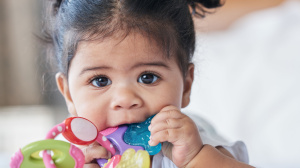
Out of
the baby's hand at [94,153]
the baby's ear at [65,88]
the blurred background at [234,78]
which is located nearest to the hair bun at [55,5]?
the baby's ear at [65,88]

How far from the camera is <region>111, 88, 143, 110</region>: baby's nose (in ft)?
2.64

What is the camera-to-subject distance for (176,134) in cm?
79

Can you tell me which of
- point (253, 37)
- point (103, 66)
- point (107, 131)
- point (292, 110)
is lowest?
point (292, 110)

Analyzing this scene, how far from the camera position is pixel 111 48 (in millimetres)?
827

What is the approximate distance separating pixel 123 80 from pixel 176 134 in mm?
151

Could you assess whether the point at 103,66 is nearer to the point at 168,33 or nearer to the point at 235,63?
the point at 168,33

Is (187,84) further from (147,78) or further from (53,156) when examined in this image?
(53,156)

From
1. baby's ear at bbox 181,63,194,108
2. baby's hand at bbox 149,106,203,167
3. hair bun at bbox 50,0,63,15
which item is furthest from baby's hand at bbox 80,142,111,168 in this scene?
hair bun at bbox 50,0,63,15

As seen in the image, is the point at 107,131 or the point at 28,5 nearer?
the point at 107,131

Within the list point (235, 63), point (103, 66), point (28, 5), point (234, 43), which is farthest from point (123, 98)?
point (28, 5)

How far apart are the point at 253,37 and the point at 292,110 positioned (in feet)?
1.74

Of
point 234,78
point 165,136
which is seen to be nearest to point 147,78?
point 165,136

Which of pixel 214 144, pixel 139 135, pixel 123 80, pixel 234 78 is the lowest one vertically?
pixel 234 78

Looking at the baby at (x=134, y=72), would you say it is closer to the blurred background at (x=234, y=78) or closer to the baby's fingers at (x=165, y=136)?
the baby's fingers at (x=165, y=136)
